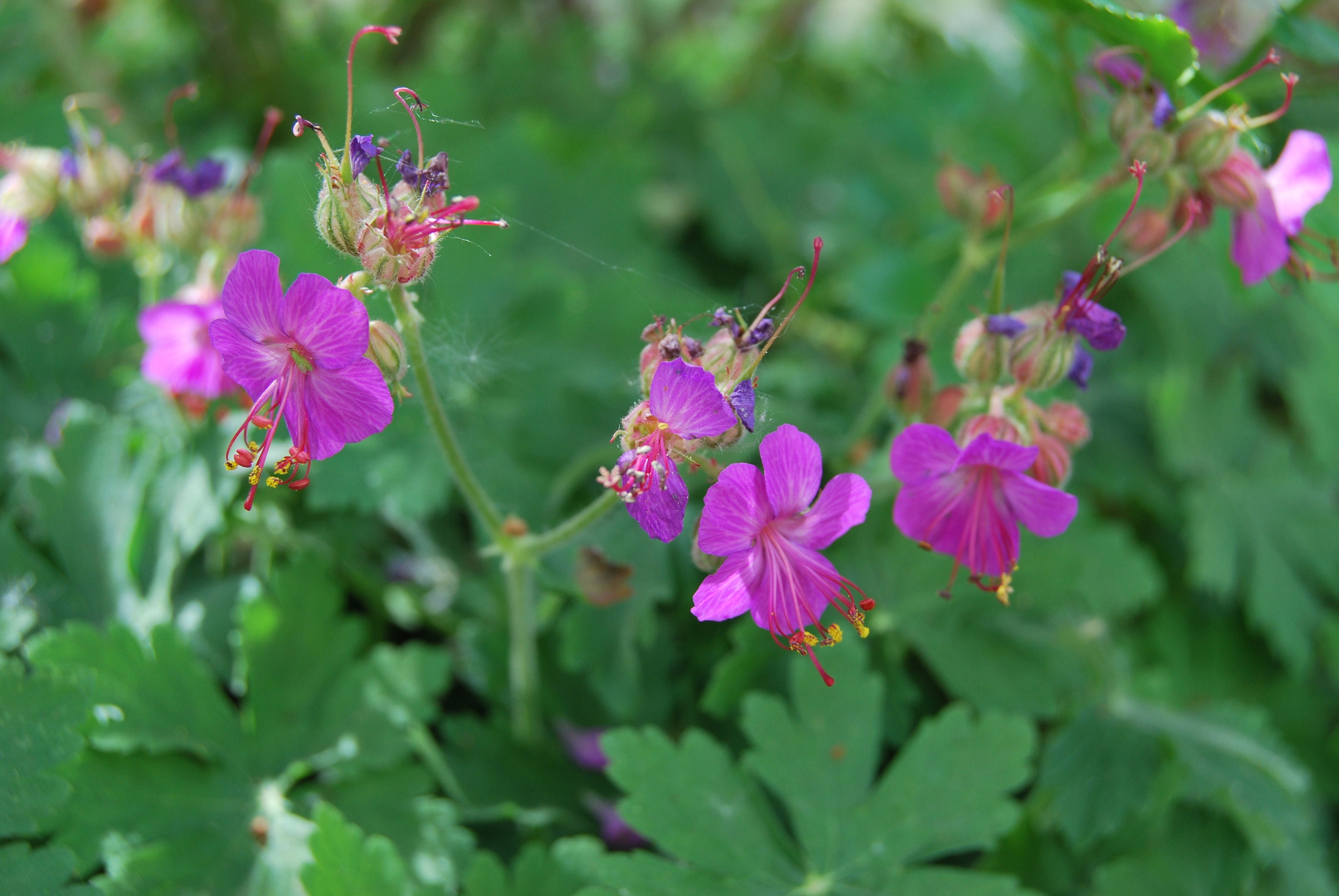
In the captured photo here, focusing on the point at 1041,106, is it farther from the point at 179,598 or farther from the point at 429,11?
the point at 179,598

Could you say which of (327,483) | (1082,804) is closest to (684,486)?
(327,483)

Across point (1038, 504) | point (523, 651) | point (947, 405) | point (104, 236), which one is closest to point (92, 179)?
point (104, 236)

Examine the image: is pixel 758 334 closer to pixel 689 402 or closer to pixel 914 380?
pixel 689 402

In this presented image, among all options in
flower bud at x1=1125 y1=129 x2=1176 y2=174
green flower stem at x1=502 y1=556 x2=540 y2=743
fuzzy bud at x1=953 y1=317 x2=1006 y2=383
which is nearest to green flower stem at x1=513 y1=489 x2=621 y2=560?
green flower stem at x1=502 y1=556 x2=540 y2=743

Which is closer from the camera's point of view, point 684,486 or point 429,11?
point 684,486

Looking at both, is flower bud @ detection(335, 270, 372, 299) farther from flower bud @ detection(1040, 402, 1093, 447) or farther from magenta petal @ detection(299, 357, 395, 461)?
flower bud @ detection(1040, 402, 1093, 447)

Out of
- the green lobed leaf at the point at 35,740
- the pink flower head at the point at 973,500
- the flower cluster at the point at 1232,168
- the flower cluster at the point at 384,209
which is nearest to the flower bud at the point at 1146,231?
the flower cluster at the point at 1232,168
